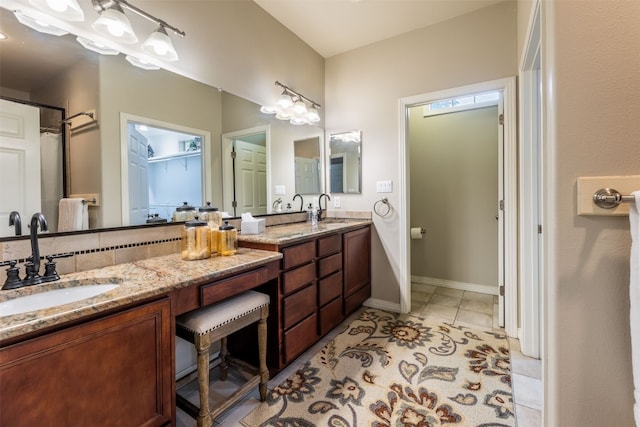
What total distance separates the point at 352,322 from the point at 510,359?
1.18 m

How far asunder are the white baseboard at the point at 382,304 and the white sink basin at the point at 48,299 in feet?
7.46

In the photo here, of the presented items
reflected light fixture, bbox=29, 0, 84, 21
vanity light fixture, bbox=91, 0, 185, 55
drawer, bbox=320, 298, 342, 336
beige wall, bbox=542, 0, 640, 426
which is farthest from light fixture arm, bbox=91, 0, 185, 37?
drawer, bbox=320, 298, 342, 336

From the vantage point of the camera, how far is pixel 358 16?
94.0 inches

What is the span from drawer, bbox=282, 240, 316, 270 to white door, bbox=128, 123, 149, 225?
2.71 feet

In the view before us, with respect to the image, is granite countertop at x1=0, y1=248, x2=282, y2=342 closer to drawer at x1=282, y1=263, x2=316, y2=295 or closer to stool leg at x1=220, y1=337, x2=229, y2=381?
drawer at x1=282, y1=263, x2=316, y2=295

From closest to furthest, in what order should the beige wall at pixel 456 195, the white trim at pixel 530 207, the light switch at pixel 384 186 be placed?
1. the white trim at pixel 530 207
2. the light switch at pixel 384 186
3. the beige wall at pixel 456 195

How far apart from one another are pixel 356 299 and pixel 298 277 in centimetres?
96

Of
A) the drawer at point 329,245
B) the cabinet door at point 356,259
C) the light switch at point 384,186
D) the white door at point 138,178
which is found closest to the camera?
the white door at point 138,178

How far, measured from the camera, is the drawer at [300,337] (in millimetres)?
1765

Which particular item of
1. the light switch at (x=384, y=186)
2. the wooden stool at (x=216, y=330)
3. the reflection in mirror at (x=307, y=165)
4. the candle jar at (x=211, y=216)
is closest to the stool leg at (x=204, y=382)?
the wooden stool at (x=216, y=330)

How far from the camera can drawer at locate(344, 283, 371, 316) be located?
244cm

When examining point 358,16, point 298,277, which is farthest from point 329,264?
point 358,16

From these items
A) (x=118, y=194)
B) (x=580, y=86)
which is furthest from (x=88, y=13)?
→ (x=580, y=86)

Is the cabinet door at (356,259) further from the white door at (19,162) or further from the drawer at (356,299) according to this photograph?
the white door at (19,162)
